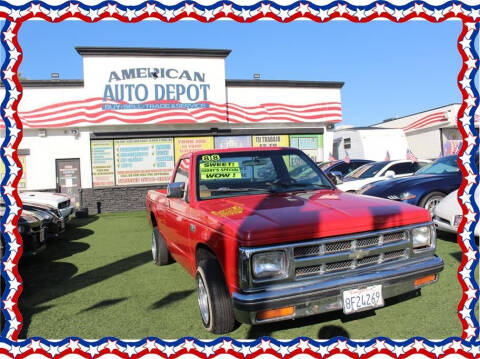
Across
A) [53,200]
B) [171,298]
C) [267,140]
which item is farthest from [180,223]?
[267,140]

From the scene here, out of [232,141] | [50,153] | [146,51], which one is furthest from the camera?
[232,141]

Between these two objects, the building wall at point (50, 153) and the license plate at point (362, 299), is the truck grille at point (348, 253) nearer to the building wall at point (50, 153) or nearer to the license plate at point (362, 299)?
the license plate at point (362, 299)

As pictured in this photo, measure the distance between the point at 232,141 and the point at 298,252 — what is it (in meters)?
12.4

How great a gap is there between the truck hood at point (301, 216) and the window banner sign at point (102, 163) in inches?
449

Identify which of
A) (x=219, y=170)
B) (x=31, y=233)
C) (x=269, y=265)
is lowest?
(x=31, y=233)

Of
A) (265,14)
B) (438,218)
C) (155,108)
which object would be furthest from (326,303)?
(155,108)

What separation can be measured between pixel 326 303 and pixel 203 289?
3.74ft

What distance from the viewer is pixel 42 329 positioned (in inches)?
136

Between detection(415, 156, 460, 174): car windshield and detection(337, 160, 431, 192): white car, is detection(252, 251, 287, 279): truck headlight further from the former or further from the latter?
detection(337, 160, 431, 192): white car

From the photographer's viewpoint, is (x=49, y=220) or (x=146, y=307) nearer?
(x=146, y=307)

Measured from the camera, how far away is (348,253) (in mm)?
2826

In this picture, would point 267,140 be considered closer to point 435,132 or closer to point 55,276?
point 435,132

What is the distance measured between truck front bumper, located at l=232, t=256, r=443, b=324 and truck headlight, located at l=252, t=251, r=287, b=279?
4.1 inches

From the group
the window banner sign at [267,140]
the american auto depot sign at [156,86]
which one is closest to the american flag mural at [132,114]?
the american auto depot sign at [156,86]
